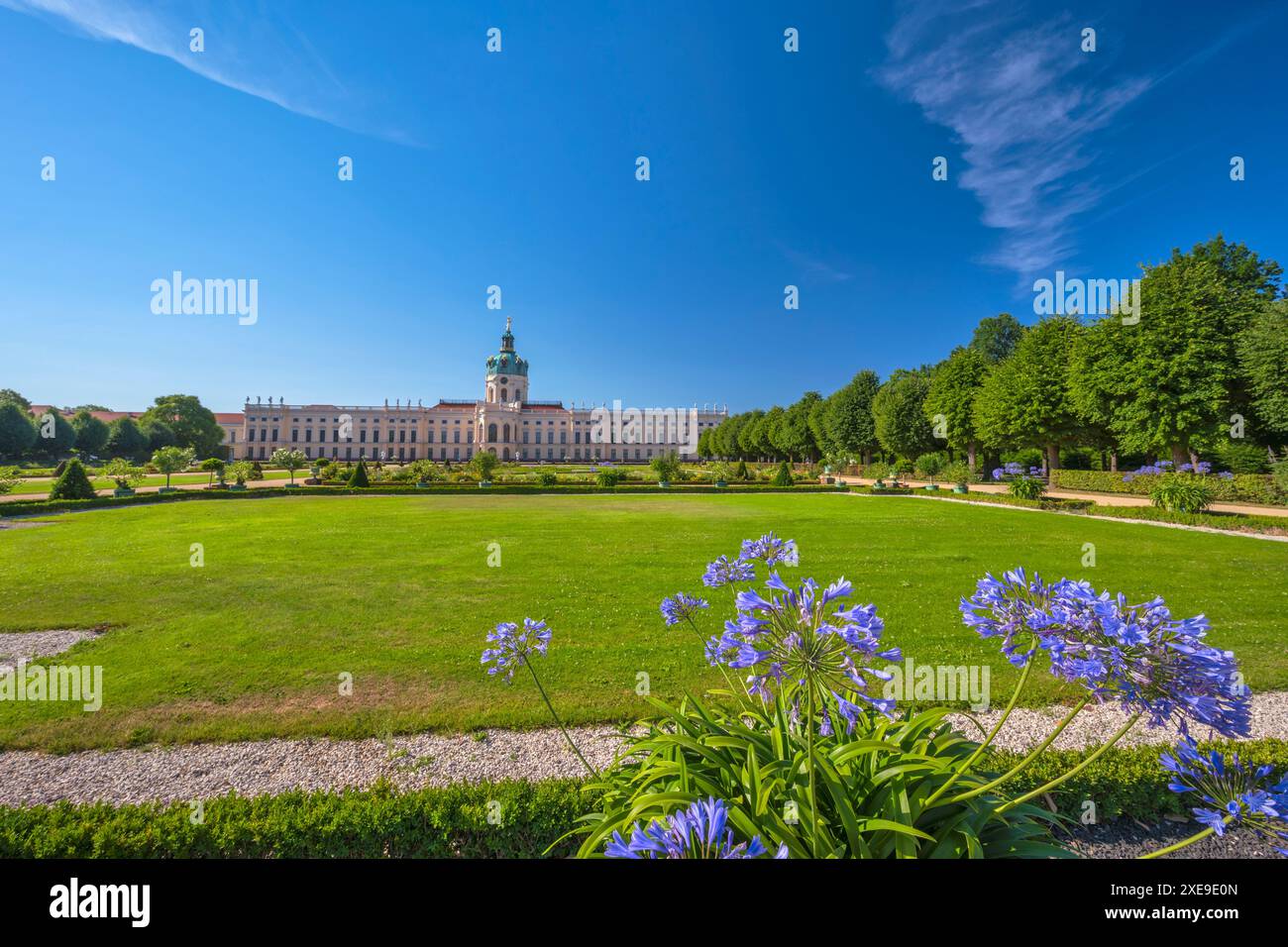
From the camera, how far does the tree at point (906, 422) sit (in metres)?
41.2

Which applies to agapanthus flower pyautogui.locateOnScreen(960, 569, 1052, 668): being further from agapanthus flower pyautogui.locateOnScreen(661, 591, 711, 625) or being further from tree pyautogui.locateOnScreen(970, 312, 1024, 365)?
tree pyautogui.locateOnScreen(970, 312, 1024, 365)

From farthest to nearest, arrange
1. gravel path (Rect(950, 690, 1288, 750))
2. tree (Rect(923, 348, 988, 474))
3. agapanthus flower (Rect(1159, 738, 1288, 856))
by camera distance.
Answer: tree (Rect(923, 348, 988, 474))
gravel path (Rect(950, 690, 1288, 750))
agapanthus flower (Rect(1159, 738, 1288, 856))

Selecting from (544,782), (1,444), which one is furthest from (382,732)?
(1,444)

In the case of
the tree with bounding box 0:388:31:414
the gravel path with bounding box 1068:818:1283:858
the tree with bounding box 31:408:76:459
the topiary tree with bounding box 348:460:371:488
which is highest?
the tree with bounding box 0:388:31:414

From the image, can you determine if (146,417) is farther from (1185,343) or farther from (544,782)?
(1185,343)

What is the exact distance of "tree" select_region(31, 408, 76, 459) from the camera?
1838 inches

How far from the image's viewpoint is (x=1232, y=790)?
138 centimetres

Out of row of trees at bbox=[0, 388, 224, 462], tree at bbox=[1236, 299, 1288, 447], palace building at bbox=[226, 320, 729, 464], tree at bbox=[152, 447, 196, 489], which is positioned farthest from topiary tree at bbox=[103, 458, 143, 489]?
palace building at bbox=[226, 320, 729, 464]

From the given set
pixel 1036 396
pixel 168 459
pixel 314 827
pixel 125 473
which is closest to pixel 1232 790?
pixel 314 827

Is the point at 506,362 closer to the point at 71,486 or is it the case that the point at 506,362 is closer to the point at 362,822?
the point at 71,486

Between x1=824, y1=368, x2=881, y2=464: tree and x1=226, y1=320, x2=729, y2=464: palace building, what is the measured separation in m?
54.9
